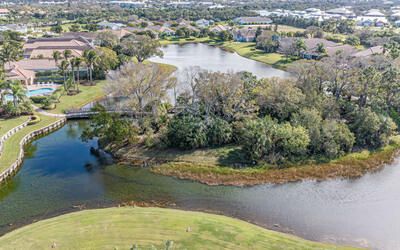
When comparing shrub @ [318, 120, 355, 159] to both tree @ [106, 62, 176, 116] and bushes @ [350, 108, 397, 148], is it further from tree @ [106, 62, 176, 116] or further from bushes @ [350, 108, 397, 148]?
tree @ [106, 62, 176, 116]

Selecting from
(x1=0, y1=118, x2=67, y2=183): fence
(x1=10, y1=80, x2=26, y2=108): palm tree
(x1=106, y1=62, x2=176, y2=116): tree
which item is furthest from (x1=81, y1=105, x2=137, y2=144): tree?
(x1=10, y1=80, x2=26, y2=108): palm tree

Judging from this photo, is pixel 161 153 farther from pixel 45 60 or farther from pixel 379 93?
pixel 45 60

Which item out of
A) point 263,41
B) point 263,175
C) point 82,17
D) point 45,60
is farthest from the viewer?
point 82,17

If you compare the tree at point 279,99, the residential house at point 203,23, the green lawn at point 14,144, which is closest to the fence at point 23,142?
the green lawn at point 14,144

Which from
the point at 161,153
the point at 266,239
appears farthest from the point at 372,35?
the point at 266,239

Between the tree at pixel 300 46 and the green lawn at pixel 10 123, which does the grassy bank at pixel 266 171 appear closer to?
the green lawn at pixel 10 123

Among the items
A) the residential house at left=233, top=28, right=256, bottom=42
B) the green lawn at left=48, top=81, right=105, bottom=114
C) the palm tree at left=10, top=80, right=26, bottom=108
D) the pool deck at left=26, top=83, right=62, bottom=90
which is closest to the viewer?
the palm tree at left=10, top=80, right=26, bottom=108

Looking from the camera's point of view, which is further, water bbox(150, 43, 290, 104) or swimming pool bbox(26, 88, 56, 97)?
water bbox(150, 43, 290, 104)
